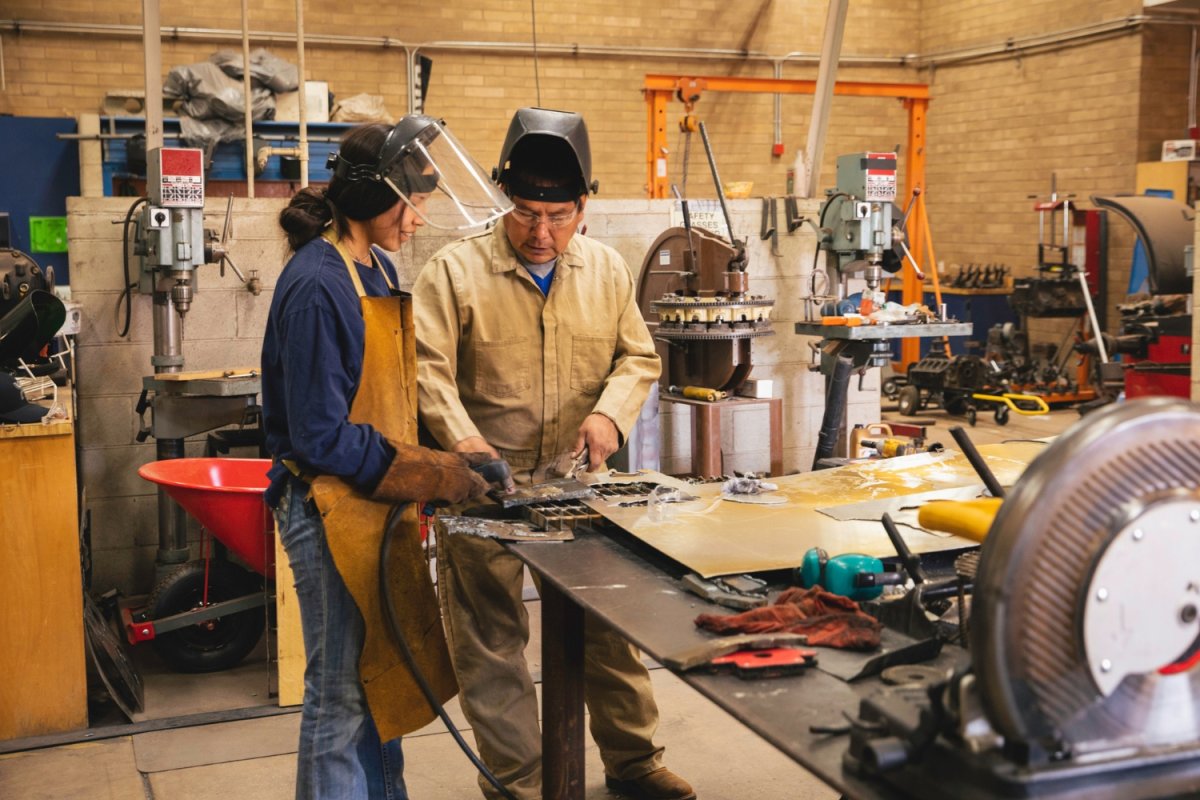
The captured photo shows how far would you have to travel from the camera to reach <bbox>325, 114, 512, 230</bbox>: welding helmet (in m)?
2.10

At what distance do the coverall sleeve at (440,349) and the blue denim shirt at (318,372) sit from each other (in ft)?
1.16

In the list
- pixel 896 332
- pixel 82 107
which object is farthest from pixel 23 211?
pixel 896 332

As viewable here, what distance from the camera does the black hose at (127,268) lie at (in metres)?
4.08

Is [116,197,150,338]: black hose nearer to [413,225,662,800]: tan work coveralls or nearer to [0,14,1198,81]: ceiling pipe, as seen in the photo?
[413,225,662,800]: tan work coveralls

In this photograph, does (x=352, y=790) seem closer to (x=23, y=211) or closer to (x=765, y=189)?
(x=23, y=211)

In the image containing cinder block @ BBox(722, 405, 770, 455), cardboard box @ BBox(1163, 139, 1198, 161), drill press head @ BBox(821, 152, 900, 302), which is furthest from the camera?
cardboard box @ BBox(1163, 139, 1198, 161)

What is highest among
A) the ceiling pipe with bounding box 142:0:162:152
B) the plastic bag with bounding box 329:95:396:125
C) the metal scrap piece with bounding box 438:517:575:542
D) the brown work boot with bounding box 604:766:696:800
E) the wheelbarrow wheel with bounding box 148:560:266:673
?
the plastic bag with bounding box 329:95:396:125

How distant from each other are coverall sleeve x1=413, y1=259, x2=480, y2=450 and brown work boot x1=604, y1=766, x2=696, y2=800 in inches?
36.5

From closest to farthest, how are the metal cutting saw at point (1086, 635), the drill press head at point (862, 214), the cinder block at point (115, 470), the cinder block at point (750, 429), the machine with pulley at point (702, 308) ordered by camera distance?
the metal cutting saw at point (1086, 635) < the cinder block at point (115, 470) < the machine with pulley at point (702, 308) < the drill press head at point (862, 214) < the cinder block at point (750, 429)

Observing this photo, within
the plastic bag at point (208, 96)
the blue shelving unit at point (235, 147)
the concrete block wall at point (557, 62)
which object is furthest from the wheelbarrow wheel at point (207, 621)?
the concrete block wall at point (557, 62)

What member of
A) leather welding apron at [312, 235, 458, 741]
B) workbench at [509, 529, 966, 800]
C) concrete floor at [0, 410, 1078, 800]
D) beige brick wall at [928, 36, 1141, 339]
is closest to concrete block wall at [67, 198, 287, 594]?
concrete floor at [0, 410, 1078, 800]

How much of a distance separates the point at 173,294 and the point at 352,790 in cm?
232

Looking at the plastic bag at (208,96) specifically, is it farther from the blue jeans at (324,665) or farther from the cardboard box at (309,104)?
the blue jeans at (324,665)

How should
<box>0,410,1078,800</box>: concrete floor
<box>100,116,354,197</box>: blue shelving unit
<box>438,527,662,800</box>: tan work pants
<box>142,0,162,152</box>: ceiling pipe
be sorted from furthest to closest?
<box>100,116,354,197</box>: blue shelving unit, <box>142,0,162,152</box>: ceiling pipe, <box>0,410,1078,800</box>: concrete floor, <box>438,527,662,800</box>: tan work pants
